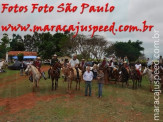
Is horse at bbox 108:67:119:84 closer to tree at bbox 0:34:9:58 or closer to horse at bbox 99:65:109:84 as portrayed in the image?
horse at bbox 99:65:109:84

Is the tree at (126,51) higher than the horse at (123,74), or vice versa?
the tree at (126,51)

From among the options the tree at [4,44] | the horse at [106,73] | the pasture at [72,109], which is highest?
the tree at [4,44]

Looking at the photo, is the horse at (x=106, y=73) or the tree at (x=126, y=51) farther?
the tree at (x=126, y=51)

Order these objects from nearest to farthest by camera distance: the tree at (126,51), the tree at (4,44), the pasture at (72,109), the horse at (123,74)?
1. the pasture at (72,109)
2. the horse at (123,74)
3. the tree at (4,44)
4. the tree at (126,51)

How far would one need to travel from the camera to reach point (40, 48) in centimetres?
5491

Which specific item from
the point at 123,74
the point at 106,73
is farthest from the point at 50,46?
the point at 123,74

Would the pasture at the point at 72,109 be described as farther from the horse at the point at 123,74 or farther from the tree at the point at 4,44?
the tree at the point at 4,44

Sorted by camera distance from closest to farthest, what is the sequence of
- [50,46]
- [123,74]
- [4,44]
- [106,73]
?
[123,74]
[106,73]
[4,44]
[50,46]

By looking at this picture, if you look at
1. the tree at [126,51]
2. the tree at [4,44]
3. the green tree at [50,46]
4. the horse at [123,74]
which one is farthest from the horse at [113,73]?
the tree at [126,51]

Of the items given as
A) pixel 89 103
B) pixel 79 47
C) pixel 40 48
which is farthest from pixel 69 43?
A: pixel 89 103

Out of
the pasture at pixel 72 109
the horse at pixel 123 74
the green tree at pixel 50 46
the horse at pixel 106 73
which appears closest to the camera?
the pasture at pixel 72 109

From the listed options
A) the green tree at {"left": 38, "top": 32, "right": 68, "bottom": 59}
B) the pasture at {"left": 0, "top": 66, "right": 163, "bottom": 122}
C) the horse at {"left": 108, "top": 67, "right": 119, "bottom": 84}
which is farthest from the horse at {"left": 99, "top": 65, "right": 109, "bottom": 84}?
the green tree at {"left": 38, "top": 32, "right": 68, "bottom": 59}

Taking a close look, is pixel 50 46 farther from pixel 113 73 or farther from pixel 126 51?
pixel 113 73

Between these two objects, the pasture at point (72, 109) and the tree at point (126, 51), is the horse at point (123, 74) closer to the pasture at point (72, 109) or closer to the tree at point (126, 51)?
the pasture at point (72, 109)
